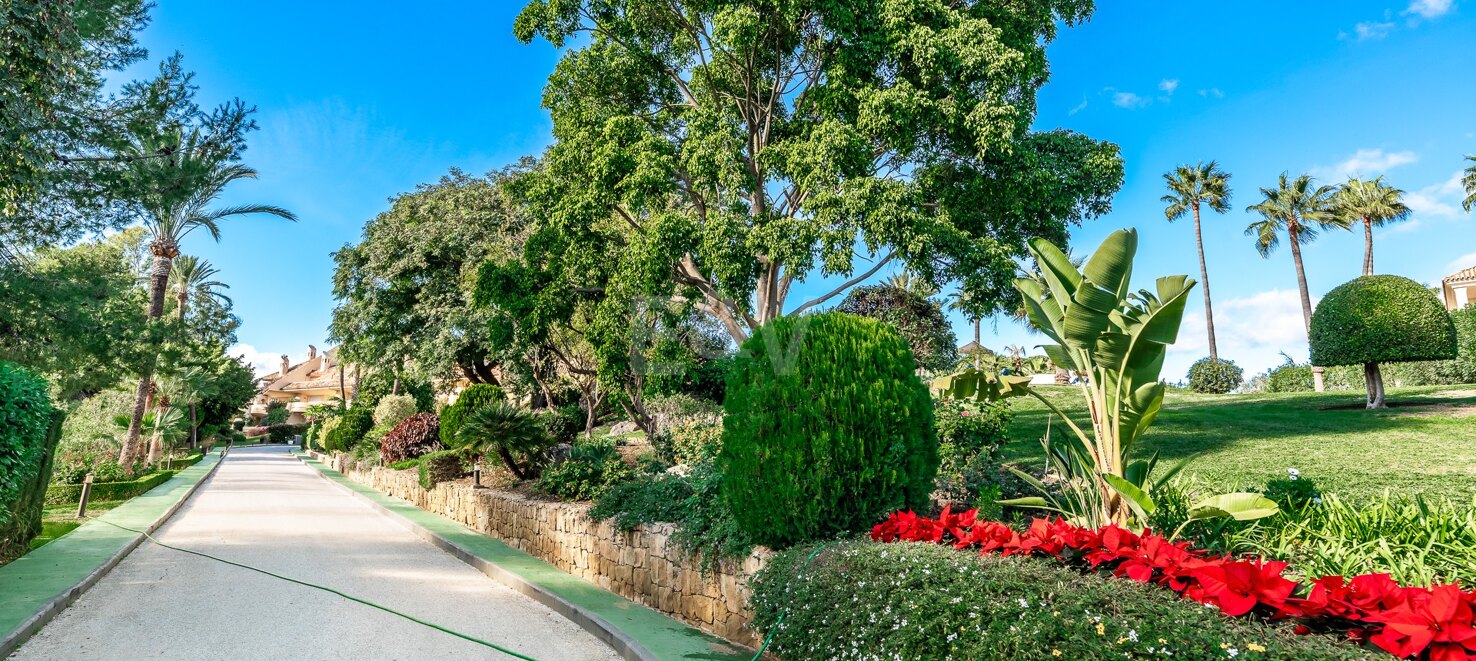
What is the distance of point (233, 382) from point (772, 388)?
189 feet

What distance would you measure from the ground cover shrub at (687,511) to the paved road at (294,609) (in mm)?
1112

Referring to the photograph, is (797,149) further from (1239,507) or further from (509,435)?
(1239,507)

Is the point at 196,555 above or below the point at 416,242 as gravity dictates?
below

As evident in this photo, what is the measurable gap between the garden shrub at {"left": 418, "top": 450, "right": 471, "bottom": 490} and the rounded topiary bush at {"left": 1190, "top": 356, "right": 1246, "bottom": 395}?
2579 cm

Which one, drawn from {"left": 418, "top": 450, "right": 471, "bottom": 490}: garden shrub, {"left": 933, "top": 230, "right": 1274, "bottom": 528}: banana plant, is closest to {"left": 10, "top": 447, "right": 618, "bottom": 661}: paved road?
{"left": 933, "top": 230, "right": 1274, "bottom": 528}: banana plant

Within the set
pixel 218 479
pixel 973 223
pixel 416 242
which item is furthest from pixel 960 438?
pixel 218 479

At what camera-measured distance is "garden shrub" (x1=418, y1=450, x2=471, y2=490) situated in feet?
55.1

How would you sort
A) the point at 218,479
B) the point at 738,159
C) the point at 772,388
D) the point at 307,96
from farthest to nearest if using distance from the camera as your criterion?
1. the point at 218,479
2. the point at 307,96
3. the point at 738,159
4. the point at 772,388

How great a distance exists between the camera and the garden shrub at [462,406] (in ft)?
63.8

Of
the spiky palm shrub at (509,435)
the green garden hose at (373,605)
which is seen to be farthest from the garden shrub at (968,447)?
the spiky palm shrub at (509,435)

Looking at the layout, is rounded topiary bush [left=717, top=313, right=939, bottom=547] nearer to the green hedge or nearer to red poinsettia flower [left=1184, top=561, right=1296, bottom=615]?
red poinsettia flower [left=1184, top=561, right=1296, bottom=615]

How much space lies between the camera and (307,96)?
1591 centimetres

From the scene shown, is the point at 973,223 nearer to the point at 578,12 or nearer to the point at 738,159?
the point at 738,159

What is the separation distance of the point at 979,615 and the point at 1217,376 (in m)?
29.3
